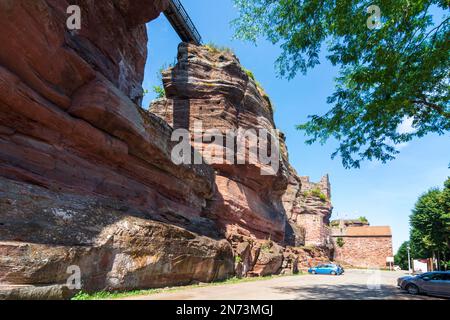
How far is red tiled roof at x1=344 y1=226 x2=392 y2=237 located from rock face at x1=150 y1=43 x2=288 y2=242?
4313 cm

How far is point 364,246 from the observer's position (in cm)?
5956

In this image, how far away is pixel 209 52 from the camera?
944 inches

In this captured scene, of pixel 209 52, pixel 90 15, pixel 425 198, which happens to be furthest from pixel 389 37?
pixel 425 198

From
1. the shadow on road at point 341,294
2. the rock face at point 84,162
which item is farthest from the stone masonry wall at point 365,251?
the rock face at point 84,162

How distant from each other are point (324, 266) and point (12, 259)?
3110cm

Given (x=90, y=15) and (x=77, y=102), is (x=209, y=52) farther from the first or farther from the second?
(x=77, y=102)

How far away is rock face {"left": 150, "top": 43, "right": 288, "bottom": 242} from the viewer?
21734 mm

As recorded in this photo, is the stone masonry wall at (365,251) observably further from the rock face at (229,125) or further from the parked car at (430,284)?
the parked car at (430,284)

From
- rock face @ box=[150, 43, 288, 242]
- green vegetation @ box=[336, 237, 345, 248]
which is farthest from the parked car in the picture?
green vegetation @ box=[336, 237, 345, 248]

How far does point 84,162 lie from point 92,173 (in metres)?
0.53

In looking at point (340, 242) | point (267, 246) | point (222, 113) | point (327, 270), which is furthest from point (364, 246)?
point (222, 113)

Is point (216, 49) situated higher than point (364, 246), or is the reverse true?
point (216, 49)

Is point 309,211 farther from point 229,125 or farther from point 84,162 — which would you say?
A: point 84,162

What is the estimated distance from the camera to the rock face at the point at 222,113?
21.7 meters
